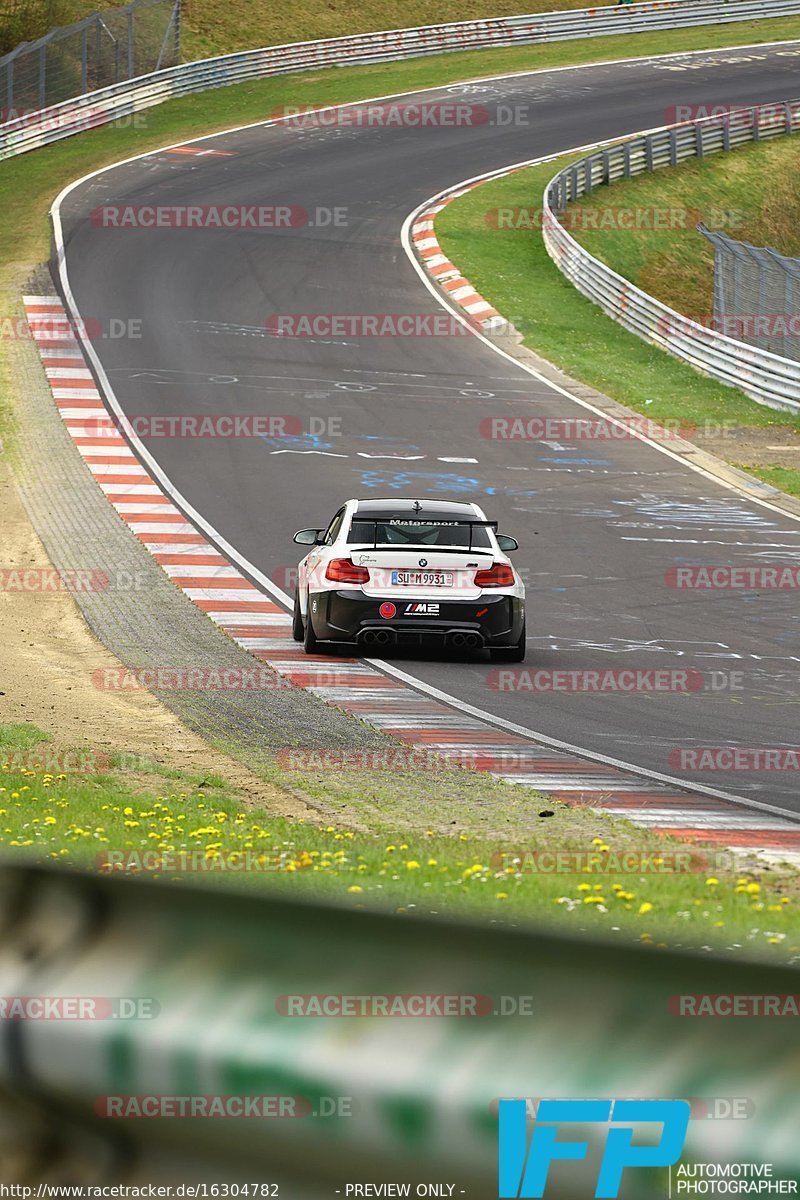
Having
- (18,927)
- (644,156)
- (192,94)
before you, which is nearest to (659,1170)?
(18,927)

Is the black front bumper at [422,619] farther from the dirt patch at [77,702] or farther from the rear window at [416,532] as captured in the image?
the dirt patch at [77,702]

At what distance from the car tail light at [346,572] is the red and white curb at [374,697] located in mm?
782

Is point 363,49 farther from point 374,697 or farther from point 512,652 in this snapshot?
point 374,697

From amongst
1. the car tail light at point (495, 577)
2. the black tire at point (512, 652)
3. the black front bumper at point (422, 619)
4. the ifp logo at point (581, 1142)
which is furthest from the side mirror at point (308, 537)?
the ifp logo at point (581, 1142)

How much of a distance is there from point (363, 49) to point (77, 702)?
55.1m

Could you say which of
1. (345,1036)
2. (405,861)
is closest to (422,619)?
(405,861)

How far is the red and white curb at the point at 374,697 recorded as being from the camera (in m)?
9.88

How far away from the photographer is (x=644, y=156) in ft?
168

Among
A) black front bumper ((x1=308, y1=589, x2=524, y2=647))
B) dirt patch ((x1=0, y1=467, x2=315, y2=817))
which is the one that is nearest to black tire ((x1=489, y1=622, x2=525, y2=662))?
black front bumper ((x1=308, y1=589, x2=524, y2=647))

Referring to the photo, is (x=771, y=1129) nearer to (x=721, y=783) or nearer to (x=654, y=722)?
(x=721, y=783)

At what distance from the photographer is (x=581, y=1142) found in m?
3.35

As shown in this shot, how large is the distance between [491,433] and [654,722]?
15814mm

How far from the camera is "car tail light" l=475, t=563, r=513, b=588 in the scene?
1560 cm

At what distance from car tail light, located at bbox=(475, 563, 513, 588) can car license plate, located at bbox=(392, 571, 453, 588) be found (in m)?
0.27
